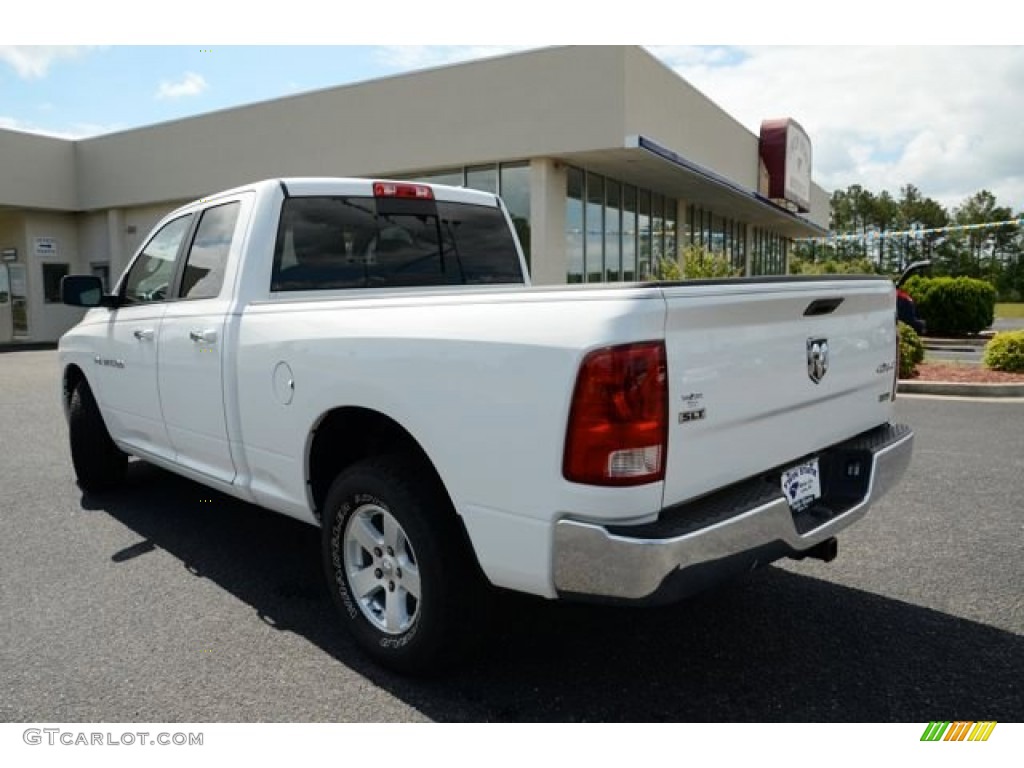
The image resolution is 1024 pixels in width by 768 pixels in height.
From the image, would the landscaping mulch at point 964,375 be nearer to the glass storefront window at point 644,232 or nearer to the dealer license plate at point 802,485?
the dealer license plate at point 802,485

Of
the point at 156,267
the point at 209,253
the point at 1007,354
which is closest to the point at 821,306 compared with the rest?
the point at 209,253

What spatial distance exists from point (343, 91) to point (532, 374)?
16561mm

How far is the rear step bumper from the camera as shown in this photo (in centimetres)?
233

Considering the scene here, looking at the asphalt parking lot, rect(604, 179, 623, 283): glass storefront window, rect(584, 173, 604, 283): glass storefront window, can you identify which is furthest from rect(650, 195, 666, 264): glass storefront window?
the asphalt parking lot

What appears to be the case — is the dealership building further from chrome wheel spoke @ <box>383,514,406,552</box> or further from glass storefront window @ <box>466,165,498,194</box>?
chrome wheel spoke @ <box>383,514,406,552</box>

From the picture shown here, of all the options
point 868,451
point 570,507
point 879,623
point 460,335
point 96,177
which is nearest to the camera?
point 570,507

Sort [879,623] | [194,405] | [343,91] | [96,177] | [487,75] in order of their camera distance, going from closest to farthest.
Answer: [879,623] → [194,405] → [487,75] → [343,91] → [96,177]

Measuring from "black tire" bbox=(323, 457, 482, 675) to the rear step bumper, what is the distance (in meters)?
0.52

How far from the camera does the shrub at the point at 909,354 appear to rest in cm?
1062

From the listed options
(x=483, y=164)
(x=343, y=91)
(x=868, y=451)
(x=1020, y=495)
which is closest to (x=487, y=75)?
(x=483, y=164)

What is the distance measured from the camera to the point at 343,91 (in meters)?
17.3

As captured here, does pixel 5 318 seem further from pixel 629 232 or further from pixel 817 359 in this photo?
pixel 817 359
